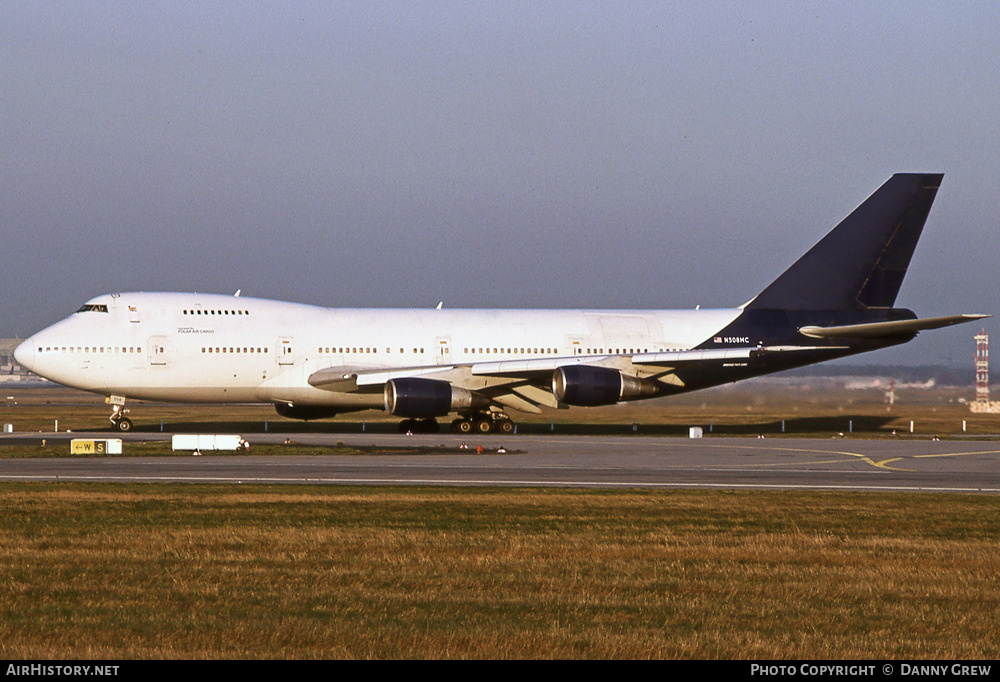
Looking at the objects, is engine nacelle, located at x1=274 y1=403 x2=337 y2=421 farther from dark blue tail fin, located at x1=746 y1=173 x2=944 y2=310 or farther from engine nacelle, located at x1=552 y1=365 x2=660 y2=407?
dark blue tail fin, located at x1=746 y1=173 x2=944 y2=310

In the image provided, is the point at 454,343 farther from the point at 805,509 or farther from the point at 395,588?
the point at 395,588

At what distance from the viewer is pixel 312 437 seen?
Answer: 138ft

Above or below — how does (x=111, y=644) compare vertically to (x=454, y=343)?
below

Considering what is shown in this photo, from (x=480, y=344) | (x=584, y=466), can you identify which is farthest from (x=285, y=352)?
(x=584, y=466)

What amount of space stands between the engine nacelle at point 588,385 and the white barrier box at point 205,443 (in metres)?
14.2

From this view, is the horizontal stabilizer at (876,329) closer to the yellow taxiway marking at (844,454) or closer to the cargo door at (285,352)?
the yellow taxiway marking at (844,454)

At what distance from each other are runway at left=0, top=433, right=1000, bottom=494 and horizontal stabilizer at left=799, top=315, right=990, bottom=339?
22.3 ft

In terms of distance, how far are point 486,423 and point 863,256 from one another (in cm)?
1718

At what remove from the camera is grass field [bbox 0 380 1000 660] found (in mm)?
9914

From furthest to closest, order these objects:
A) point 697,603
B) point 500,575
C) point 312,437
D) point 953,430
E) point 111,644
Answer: point 953,430
point 312,437
point 500,575
point 697,603
point 111,644

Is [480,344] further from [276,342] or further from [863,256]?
[863,256]

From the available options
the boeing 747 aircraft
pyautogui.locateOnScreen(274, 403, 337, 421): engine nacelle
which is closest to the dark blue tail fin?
the boeing 747 aircraft

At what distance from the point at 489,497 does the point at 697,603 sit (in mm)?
10321

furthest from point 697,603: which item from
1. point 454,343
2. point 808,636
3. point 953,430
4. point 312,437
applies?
point 953,430
